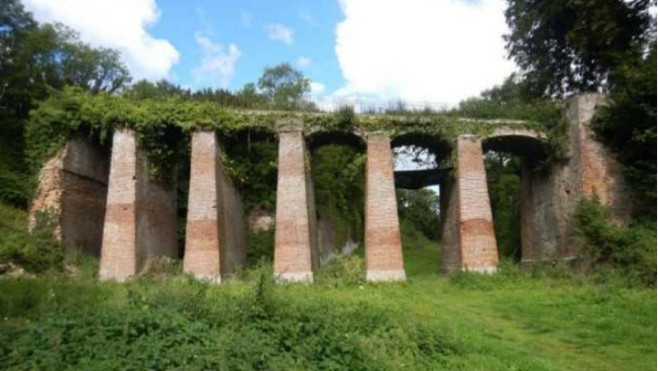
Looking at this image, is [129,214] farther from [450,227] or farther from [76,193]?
[450,227]

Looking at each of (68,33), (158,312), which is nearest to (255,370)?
(158,312)

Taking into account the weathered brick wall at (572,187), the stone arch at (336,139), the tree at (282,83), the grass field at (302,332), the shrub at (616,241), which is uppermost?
the tree at (282,83)

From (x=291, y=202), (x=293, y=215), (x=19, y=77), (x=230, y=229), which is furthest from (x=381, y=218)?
(x=19, y=77)

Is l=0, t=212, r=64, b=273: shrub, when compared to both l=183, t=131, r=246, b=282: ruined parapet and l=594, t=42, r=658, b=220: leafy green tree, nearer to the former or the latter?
l=183, t=131, r=246, b=282: ruined parapet

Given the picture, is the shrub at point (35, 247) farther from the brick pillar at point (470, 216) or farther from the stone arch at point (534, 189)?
the stone arch at point (534, 189)

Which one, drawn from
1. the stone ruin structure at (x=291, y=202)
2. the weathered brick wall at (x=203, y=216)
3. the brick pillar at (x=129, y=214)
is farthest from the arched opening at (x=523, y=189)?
the brick pillar at (x=129, y=214)

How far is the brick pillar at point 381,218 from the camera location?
18953 millimetres

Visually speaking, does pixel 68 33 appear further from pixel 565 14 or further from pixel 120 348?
pixel 120 348

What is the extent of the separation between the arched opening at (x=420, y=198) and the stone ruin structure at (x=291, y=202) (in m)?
0.57

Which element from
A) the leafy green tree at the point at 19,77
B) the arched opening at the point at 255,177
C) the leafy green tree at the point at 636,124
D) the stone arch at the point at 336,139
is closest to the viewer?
the leafy green tree at the point at 636,124

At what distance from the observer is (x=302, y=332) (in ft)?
26.1

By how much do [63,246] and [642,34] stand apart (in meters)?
20.4

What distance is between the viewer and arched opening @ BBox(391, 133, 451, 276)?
21.9 meters

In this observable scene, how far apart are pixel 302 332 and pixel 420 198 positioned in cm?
4577
